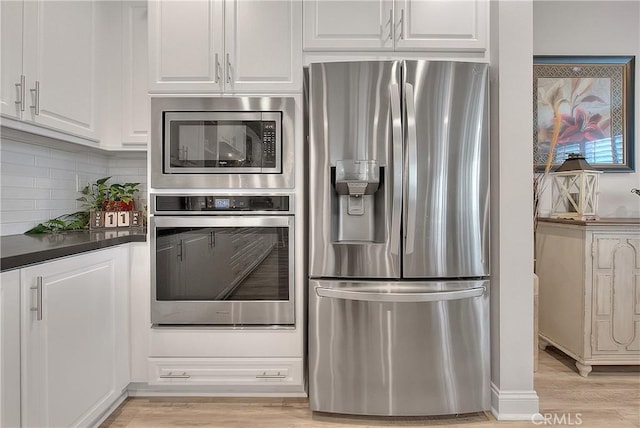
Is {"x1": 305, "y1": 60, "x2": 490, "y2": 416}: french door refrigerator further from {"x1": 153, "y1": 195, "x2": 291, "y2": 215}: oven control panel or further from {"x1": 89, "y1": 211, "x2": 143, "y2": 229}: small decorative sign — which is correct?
{"x1": 89, "y1": 211, "x2": 143, "y2": 229}: small decorative sign

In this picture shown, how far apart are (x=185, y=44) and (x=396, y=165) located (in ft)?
4.08

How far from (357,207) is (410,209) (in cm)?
25

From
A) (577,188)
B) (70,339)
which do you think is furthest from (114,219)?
(577,188)

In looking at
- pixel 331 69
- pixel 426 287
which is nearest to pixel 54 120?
pixel 331 69

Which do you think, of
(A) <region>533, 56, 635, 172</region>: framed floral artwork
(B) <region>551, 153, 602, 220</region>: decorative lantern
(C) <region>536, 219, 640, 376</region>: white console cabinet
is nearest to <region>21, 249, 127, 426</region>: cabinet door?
(C) <region>536, 219, 640, 376</region>: white console cabinet

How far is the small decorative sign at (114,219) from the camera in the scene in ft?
8.04

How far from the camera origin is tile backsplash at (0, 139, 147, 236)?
201 centimetres

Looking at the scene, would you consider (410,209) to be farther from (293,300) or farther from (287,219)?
(293,300)

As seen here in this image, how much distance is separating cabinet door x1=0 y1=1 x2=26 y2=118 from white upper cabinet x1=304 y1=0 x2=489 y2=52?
1.26 meters

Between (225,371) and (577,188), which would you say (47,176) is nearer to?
(225,371)

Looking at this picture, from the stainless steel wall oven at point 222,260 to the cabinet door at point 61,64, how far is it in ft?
1.98

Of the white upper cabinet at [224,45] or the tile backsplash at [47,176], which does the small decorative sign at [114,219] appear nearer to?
the tile backsplash at [47,176]

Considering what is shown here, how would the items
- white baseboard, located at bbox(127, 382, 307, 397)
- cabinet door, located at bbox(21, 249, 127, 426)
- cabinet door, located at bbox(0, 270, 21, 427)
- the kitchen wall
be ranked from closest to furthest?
cabinet door, located at bbox(0, 270, 21, 427)
cabinet door, located at bbox(21, 249, 127, 426)
white baseboard, located at bbox(127, 382, 307, 397)
the kitchen wall

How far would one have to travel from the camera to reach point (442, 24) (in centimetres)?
208
